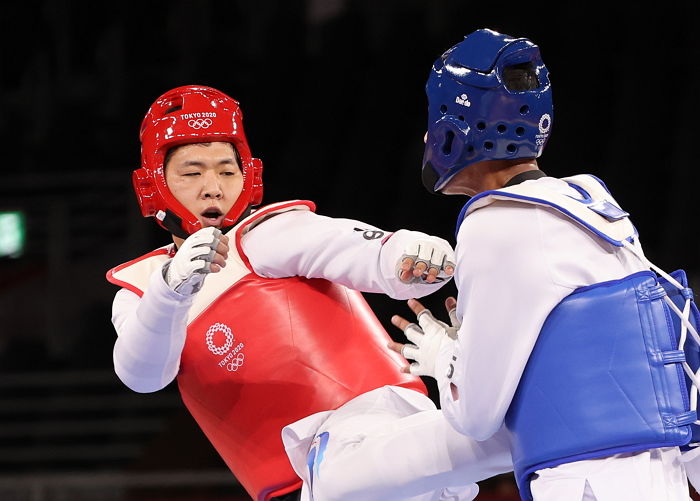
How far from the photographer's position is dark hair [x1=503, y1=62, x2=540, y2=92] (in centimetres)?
265

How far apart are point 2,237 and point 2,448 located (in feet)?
5.36

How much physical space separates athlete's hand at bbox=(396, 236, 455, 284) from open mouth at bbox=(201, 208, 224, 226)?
78cm

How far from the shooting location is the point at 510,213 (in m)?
2.46

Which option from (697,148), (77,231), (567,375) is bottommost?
(77,231)

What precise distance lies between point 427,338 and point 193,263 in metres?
0.65

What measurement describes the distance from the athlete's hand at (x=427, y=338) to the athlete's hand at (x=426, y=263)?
0.09m

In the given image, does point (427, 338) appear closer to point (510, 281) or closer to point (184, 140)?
point (510, 281)

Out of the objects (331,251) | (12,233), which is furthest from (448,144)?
(12,233)

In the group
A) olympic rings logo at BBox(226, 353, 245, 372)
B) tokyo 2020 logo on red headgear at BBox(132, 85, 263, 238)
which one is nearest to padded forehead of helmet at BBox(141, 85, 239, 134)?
tokyo 2020 logo on red headgear at BBox(132, 85, 263, 238)

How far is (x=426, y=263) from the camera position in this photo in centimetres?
292

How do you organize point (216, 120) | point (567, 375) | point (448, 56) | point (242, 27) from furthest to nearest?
1. point (242, 27)
2. point (216, 120)
3. point (448, 56)
4. point (567, 375)

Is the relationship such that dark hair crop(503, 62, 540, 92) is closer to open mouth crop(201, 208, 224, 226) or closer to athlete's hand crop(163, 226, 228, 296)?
athlete's hand crop(163, 226, 228, 296)

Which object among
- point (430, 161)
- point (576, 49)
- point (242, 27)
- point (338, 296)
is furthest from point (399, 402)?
point (242, 27)

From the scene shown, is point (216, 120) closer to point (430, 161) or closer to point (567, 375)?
point (430, 161)
